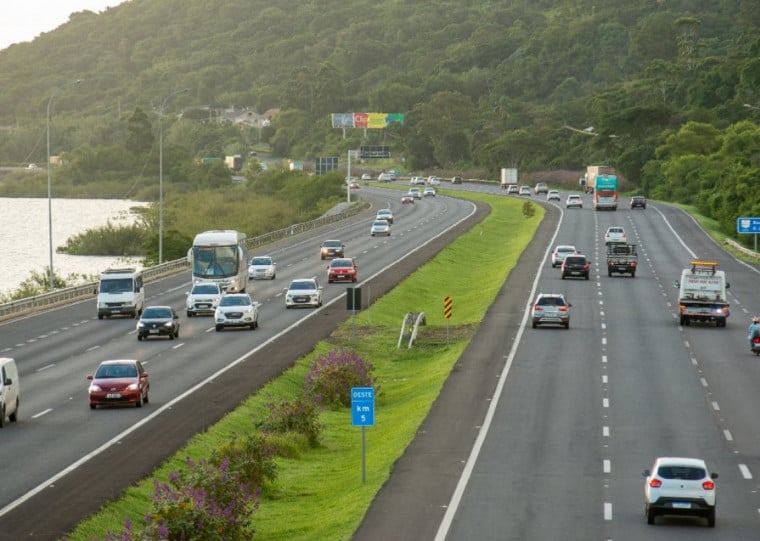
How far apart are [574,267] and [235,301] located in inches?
1032

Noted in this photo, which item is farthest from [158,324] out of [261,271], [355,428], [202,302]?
[261,271]

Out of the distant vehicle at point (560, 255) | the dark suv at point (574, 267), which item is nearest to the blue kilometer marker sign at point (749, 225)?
Answer: the distant vehicle at point (560, 255)

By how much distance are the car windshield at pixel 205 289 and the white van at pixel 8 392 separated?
98.7 ft

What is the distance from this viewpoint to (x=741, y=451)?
118 feet

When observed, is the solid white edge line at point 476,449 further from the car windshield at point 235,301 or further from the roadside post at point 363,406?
the car windshield at point 235,301

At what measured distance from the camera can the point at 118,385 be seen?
4159 cm

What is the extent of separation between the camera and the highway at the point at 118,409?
30.5 meters

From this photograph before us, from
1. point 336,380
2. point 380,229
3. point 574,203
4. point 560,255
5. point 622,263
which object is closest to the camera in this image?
point 336,380

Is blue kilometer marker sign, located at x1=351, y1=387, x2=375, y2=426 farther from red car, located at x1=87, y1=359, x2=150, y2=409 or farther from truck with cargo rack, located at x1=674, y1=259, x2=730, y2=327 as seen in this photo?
truck with cargo rack, located at x1=674, y1=259, x2=730, y2=327

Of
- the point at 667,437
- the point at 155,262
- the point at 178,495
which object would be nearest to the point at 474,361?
the point at 667,437

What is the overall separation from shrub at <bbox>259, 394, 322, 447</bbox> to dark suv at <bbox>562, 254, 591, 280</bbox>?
4443cm

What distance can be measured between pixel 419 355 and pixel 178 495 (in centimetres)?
3486

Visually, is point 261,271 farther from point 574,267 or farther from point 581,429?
point 581,429

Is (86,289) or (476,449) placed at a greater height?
(476,449)
